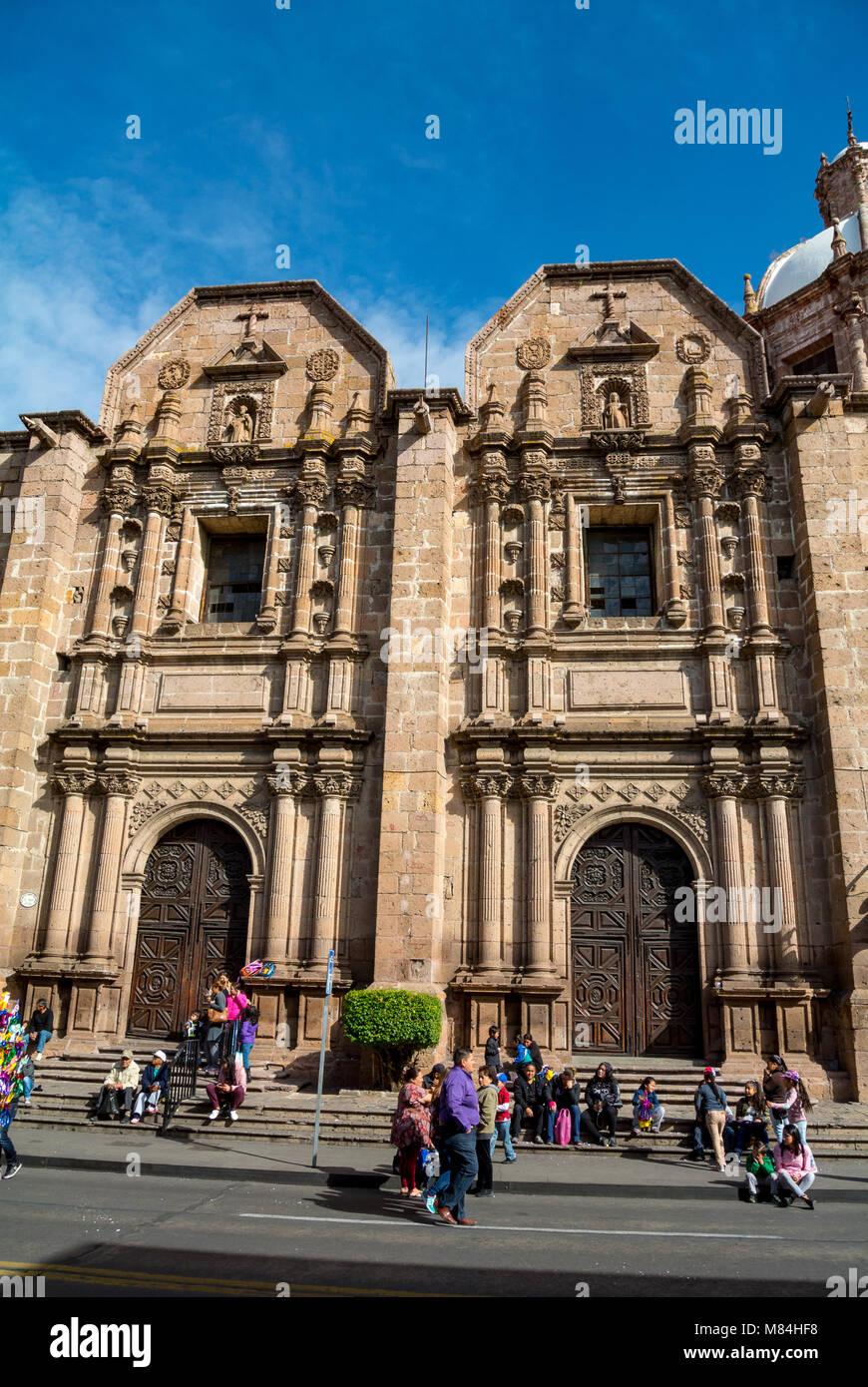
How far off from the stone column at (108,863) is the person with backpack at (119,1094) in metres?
4.18

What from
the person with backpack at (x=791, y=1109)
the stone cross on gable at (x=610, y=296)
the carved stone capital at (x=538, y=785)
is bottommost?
the person with backpack at (x=791, y=1109)

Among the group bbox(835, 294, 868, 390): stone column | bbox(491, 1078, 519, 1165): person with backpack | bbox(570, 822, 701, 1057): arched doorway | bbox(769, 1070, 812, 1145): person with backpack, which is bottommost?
bbox(491, 1078, 519, 1165): person with backpack

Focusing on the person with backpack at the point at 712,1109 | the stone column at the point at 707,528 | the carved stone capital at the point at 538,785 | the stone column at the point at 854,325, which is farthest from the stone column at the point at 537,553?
the stone column at the point at 854,325

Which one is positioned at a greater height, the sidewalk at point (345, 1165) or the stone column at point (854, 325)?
the stone column at point (854, 325)

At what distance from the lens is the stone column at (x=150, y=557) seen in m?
21.2

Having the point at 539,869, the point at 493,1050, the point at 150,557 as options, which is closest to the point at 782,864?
the point at 539,869

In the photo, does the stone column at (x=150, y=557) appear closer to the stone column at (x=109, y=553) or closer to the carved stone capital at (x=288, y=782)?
the stone column at (x=109, y=553)

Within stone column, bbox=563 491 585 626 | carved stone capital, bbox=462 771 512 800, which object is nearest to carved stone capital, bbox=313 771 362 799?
carved stone capital, bbox=462 771 512 800

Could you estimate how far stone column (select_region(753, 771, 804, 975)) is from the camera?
1742 centimetres

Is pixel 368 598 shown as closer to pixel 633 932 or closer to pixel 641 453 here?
pixel 641 453

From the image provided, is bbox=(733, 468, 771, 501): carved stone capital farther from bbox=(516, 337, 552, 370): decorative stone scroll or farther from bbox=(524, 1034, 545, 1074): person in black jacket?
bbox=(524, 1034, 545, 1074): person in black jacket

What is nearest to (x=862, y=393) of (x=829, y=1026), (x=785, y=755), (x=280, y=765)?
(x=785, y=755)

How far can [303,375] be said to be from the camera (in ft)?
75.5

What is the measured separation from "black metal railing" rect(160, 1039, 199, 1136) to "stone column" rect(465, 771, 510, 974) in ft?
17.1
